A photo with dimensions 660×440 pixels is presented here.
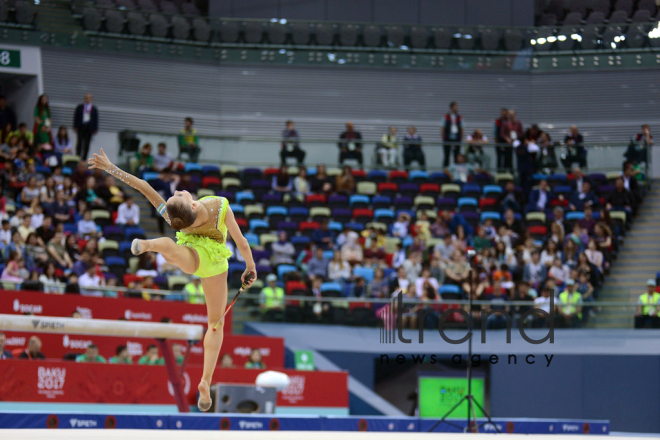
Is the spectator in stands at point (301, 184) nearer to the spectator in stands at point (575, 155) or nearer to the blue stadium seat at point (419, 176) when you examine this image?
the blue stadium seat at point (419, 176)

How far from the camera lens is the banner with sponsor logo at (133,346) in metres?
10.6

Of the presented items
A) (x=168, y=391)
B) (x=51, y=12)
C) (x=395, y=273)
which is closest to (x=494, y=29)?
(x=395, y=273)

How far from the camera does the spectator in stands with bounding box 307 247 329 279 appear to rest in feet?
45.8

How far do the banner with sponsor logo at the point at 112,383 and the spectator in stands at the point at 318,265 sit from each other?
2846 millimetres

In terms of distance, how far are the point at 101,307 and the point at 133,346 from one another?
2.85ft

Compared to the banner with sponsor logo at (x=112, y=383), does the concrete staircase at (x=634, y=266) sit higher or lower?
higher

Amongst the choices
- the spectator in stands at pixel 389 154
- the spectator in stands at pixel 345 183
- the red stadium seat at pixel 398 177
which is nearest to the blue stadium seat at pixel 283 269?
the spectator in stands at pixel 345 183

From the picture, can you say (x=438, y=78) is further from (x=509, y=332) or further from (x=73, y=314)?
(x=73, y=314)

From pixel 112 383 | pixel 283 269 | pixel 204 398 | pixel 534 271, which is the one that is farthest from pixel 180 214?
pixel 534 271

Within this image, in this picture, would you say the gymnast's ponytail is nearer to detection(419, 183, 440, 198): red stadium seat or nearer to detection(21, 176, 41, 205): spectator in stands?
detection(21, 176, 41, 205): spectator in stands

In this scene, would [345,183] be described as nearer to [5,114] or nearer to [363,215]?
[363,215]

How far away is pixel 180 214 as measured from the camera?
505 centimetres

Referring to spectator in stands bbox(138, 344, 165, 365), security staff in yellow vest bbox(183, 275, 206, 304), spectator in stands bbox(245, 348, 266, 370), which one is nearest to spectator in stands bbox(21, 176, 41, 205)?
security staff in yellow vest bbox(183, 275, 206, 304)

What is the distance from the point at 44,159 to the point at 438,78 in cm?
1041
